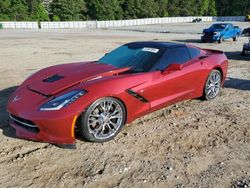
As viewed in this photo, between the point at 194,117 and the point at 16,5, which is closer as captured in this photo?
the point at 194,117

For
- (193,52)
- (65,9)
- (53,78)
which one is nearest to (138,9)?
(65,9)

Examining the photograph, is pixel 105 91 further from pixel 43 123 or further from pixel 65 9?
pixel 65 9

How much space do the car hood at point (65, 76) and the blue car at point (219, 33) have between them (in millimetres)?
18178

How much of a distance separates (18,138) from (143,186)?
2156mm

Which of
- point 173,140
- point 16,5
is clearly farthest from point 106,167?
point 16,5

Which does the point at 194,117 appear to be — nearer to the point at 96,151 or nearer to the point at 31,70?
the point at 96,151

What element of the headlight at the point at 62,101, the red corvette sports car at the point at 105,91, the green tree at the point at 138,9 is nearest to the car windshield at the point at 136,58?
the red corvette sports car at the point at 105,91

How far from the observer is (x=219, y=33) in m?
22.5

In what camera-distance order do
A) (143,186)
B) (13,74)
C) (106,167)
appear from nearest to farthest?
(143,186) < (106,167) < (13,74)

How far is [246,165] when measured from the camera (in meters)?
4.12

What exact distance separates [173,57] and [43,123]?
9.05 ft

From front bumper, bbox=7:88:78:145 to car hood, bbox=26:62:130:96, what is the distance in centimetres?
33

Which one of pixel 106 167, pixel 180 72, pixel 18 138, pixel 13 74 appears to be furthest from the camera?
pixel 13 74

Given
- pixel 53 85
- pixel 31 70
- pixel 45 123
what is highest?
pixel 53 85
